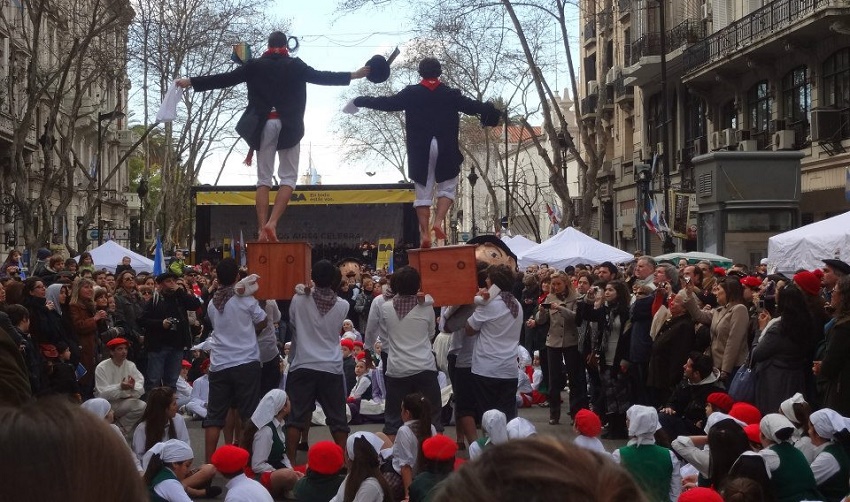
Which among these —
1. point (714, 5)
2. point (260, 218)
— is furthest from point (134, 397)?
point (714, 5)

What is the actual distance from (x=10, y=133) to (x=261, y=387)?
30.3 metres

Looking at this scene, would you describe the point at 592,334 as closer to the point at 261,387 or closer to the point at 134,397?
the point at 261,387

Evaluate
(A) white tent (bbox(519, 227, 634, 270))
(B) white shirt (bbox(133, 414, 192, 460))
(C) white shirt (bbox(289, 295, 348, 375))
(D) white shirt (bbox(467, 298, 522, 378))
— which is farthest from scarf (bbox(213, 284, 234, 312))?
(A) white tent (bbox(519, 227, 634, 270))

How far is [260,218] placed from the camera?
34.3ft

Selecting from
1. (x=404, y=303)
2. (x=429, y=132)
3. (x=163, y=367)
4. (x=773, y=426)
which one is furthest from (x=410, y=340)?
(x=163, y=367)

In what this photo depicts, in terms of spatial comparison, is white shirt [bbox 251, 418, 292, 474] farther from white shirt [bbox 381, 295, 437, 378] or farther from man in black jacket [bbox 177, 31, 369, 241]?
man in black jacket [bbox 177, 31, 369, 241]

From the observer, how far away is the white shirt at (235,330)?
977cm

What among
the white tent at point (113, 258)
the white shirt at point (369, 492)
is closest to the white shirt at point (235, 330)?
the white shirt at point (369, 492)

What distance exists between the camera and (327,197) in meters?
30.0

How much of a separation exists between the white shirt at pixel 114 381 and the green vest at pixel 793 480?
6.93m

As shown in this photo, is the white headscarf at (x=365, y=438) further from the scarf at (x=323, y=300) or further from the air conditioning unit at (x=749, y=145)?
the air conditioning unit at (x=749, y=145)

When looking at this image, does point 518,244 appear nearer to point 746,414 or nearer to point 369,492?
point 746,414

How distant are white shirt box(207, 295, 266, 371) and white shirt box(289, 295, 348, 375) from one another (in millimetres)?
325

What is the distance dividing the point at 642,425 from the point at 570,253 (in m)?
17.2
